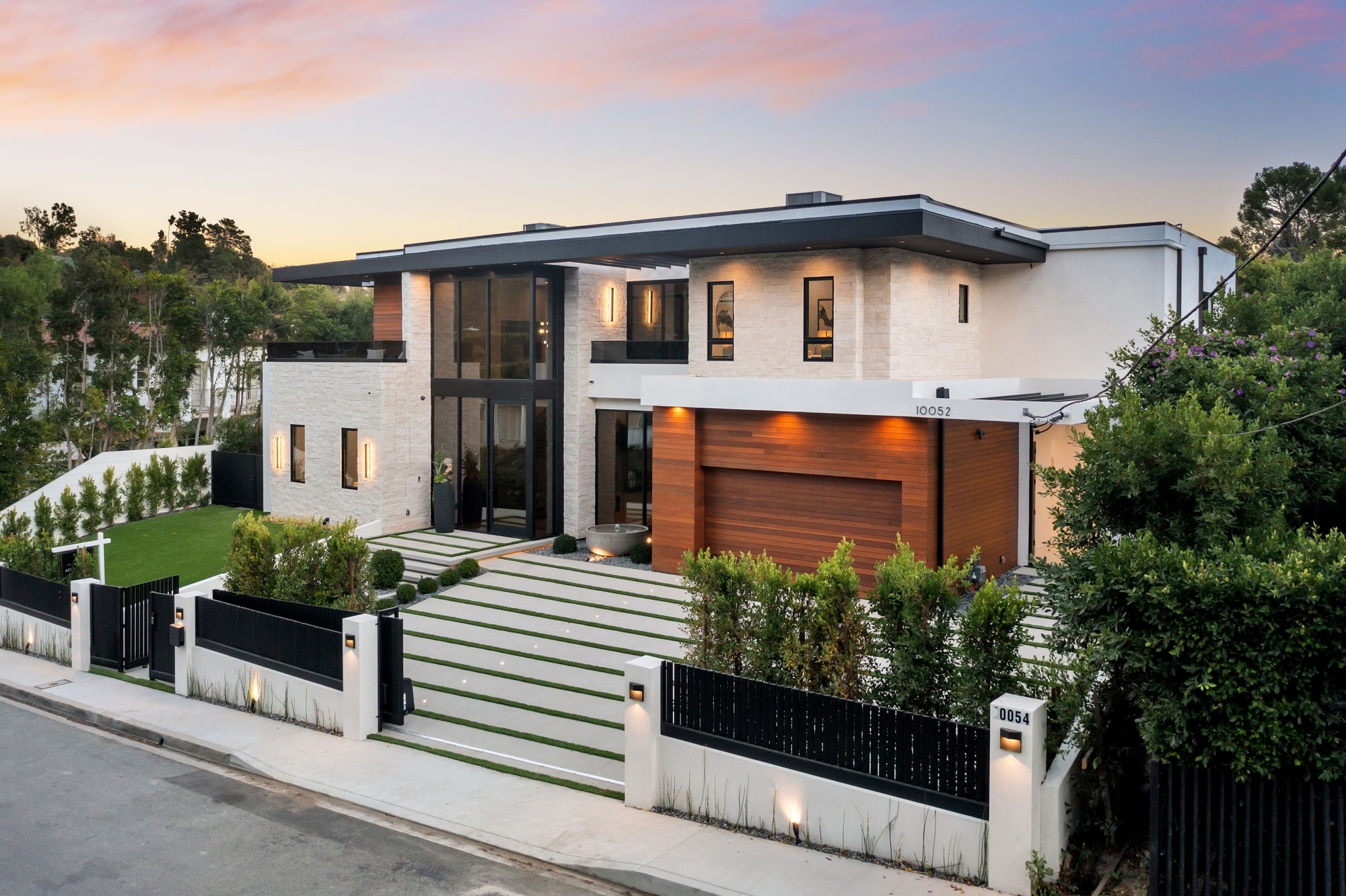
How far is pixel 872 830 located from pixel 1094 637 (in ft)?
7.78

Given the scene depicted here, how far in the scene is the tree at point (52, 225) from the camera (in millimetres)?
68812

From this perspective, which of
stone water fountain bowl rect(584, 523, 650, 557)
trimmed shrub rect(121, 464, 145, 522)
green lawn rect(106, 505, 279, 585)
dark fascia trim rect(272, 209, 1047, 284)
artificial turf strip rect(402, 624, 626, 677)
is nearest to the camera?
artificial turf strip rect(402, 624, 626, 677)

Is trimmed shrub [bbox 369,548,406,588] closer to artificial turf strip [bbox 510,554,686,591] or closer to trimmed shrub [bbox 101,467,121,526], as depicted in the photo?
artificial turf strip [bbox 510,554,686,591]

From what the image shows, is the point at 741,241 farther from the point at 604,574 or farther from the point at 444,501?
the point at 444,501

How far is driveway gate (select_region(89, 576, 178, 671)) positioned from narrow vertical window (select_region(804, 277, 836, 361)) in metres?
11.3

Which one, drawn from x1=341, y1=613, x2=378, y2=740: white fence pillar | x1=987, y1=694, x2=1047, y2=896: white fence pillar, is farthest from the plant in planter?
x1=987, y1=694, x2=1047, y2=896: white fence pillar

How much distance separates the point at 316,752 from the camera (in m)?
11.5

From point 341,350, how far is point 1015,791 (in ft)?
69.0

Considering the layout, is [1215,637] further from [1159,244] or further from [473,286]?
[473,286]

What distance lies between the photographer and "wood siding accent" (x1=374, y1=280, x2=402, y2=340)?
2584 centimetres

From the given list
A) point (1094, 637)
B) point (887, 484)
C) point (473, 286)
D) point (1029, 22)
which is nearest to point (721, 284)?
point (887, 484)

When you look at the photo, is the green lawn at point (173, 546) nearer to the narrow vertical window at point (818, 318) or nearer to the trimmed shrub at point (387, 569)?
the trimmed shrub at point (387, 569)

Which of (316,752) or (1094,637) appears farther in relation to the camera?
(316,752)

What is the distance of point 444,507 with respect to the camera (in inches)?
938
